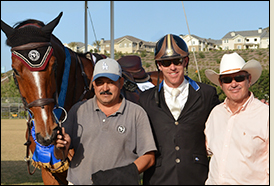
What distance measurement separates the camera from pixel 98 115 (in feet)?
9.05

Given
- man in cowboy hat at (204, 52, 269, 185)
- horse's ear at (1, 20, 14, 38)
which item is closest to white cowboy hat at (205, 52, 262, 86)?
man in cowboy hat at (204, 52, 269, 185)

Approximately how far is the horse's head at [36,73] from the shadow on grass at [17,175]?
5.12 metres

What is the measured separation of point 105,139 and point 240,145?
120cm

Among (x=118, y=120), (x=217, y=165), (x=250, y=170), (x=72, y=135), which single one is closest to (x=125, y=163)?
(x=118, y=120)

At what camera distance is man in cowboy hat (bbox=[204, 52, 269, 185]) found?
8.06ft

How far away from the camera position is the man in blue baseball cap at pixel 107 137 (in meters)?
2.59

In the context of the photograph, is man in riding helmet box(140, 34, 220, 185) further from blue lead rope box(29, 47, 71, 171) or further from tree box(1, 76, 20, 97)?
tree box(1, 76, 20, 97)

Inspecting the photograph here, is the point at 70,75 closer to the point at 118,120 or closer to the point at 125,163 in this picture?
the point at 118,120

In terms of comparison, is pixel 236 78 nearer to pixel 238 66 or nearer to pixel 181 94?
pixel 238 66

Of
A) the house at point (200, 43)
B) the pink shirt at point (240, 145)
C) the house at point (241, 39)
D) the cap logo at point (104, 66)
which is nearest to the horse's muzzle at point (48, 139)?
the cap logo at point (104, 66)

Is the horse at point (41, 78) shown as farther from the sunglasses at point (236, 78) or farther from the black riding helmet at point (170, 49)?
the sunglasses at point (236, 78)

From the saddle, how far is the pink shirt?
3.04m

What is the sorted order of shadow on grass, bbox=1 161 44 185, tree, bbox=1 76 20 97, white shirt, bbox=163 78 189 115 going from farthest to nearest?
1. tree, bbox=1 76 20 97
2. shadow on grass, bbox=1 161 44 185
3. white shirt, bbox=163 78 189 115

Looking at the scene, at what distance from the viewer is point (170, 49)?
3096mm
